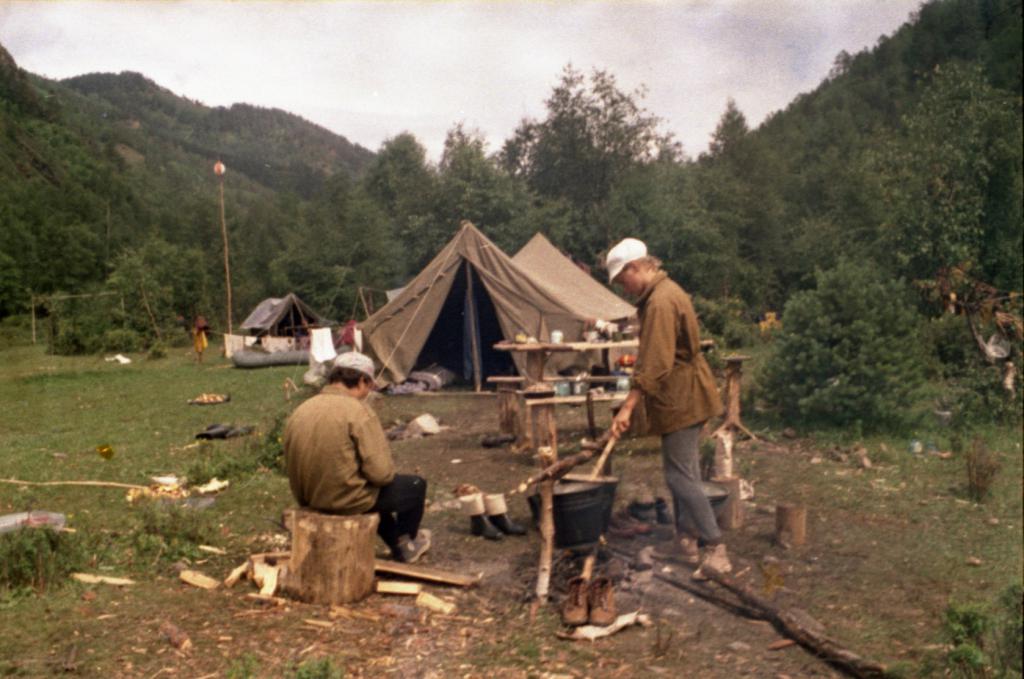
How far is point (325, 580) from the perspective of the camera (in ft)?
12.2

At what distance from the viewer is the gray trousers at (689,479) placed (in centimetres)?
400

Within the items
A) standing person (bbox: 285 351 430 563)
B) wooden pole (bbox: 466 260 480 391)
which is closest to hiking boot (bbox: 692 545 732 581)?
standing person (bbox: 285 351 430 563)

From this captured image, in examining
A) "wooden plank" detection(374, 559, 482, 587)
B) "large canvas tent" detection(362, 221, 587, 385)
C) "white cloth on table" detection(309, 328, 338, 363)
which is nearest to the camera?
"wooden plank" detection(374, 559, 482, 587)

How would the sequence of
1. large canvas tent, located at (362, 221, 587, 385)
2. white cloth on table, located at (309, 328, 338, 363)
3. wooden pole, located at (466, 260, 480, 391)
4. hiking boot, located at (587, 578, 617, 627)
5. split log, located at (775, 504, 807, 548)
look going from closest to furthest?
hiking boot, located at (587, 578, 617, 627)
split log, located at (775, 504, 807, 548)
white cloth on table, located at (309, 328, 338, 363)
large canvas tent, located at (362, 221, 587, 385)
wooden pole, located at (466, 260, 480, 391)

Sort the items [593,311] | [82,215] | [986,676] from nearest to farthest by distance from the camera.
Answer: [986,676] → [82,215] → [593,311]

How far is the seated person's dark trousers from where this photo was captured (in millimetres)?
4098

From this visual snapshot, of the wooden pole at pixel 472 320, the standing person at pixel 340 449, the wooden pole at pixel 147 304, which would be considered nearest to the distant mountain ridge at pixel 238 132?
the wooden pole at pixel 147 304

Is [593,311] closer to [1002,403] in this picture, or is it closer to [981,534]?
[1002,403]

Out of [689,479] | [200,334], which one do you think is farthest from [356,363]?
[200,334]

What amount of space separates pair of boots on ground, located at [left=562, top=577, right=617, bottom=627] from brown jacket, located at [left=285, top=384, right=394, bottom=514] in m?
1.06

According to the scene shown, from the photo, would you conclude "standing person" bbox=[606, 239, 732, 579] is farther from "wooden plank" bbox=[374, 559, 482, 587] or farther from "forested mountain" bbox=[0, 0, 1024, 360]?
"forested mountain" bbox=[0, 0, 1024, 360]

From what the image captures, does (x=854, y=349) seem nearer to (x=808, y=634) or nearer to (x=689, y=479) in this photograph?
(x=689, y=479)

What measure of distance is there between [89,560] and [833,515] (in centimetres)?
432

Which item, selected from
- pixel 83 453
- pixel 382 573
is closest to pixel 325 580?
pixel 382 573
